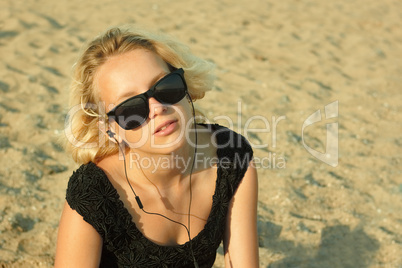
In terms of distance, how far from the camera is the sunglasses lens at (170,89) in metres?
2.05

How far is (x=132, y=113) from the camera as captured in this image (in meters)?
2.05

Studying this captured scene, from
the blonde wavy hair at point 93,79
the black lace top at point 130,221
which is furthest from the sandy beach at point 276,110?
the black lace top at point 130,221

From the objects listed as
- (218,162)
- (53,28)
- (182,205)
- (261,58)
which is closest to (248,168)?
(218,162)

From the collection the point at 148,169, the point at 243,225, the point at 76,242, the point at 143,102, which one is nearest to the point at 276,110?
the point at 243,225

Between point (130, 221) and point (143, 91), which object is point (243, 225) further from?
point (143, 91)

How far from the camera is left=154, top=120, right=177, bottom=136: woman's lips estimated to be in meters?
2.06

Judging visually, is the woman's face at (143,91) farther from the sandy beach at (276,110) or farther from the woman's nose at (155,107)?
the sandy beach at (276,110)

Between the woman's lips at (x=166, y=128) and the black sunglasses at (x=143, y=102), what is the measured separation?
0.25 feet

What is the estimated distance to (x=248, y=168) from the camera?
2.35 metres

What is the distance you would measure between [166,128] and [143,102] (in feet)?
0.51

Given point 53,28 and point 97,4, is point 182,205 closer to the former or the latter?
point 53,28

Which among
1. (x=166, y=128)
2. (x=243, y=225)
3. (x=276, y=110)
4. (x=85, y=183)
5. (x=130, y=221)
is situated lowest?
(x=276, y=110)

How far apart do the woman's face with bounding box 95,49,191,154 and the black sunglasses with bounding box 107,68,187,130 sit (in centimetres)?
2

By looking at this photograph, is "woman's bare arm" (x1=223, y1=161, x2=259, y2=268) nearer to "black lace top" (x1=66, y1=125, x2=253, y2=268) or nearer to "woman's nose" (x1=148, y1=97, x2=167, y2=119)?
"black lace top" (x1=66, y1=125, x2=253, y2=268)
